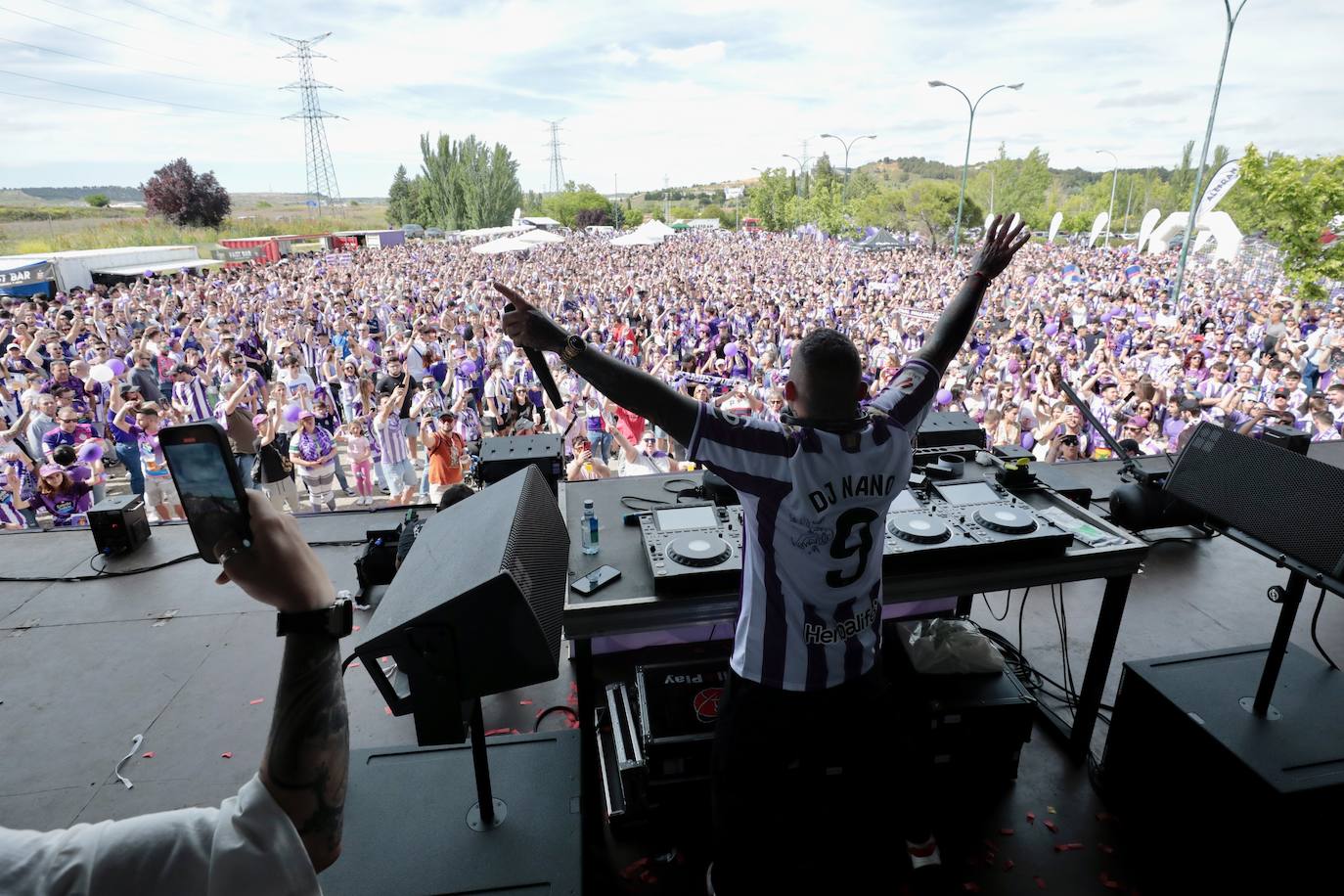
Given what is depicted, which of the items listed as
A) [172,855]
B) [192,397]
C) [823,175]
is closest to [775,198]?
[823,175]

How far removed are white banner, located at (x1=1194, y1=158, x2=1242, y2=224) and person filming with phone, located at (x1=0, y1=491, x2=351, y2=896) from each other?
61.9 ft

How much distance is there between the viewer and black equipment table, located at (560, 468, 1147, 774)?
207 centimetres

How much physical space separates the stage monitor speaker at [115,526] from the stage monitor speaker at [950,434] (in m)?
4.42

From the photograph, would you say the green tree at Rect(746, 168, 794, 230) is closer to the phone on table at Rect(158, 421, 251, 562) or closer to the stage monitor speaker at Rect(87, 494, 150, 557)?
the stage monitor speaker at Rect(87, 494, 150, 557)

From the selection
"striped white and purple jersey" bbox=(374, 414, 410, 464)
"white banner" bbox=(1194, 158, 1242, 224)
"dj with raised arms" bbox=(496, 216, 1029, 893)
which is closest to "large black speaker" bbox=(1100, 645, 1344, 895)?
"dj with raised arms" bbox=(496, 216, 1029, 893)

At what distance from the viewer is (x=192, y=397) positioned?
313 inches

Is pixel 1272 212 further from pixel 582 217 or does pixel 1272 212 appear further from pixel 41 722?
pixel 582 217

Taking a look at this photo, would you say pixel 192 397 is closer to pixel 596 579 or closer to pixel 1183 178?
pixel 596 579

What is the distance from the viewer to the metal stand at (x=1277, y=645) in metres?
2.02

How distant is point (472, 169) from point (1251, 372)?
155ft

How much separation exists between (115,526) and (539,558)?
3724 mm

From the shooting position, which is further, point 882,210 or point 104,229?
point 882,210

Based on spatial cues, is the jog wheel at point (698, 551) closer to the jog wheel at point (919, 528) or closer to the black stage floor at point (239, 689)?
the jog wheel at point (919, 528)

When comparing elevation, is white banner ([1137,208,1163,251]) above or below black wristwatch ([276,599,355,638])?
above
